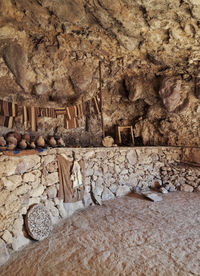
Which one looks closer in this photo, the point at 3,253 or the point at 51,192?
the point at 3,253

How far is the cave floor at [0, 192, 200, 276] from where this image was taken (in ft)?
6.76

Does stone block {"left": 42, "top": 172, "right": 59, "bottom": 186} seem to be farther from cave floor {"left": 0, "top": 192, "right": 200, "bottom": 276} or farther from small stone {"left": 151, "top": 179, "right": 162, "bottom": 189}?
small stone {"left": 151, "top": 179, "right": 162, "bottom": 189}

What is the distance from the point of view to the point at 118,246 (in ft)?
8.14

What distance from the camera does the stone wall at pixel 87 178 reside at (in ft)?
8.38

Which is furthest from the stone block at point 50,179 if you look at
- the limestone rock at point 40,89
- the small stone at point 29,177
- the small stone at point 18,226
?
the limestone rock at point 40,89

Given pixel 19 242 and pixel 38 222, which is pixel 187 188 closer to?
pixel 38 222

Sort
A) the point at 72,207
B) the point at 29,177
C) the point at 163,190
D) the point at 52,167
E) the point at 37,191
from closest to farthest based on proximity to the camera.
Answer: the point at 29,177, the point at 37,191, the point at 52,167, the point at 72,207, the point at 163,190

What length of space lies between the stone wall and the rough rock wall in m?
1.33

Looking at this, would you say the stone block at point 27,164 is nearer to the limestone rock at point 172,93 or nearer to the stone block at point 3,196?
the stone block at point 3,196

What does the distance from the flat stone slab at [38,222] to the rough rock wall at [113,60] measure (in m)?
3.17

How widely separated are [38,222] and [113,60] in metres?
4.96

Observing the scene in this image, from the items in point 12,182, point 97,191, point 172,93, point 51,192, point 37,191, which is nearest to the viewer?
point 12,182

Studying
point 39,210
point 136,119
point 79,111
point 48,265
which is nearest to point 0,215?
point 39,210

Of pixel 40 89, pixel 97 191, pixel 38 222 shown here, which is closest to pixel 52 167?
pixel 38 222
